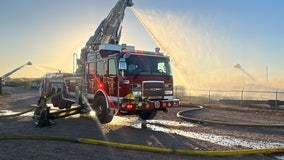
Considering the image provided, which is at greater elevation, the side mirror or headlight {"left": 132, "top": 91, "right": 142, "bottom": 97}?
the side mirror

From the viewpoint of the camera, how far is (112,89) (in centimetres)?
1058

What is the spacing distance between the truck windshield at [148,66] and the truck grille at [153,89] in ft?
1.20

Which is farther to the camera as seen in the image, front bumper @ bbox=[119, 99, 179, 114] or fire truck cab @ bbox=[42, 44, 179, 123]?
fire truck cab @ bbox=[42, 44, 179, 123]

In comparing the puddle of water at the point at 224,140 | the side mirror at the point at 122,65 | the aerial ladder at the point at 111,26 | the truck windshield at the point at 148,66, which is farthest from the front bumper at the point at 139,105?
the aerial ladder at the point at 111,26

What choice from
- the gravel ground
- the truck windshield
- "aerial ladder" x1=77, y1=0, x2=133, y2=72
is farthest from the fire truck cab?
"aerial ladder" x1=77, y1=0, x2=133, y2=72

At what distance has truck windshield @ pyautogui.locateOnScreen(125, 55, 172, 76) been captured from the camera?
34.1ft

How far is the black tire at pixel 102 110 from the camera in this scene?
10.9m

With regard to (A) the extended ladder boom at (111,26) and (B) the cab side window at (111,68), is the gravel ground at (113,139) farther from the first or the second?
(A) the extended ladder boom at (111,26)

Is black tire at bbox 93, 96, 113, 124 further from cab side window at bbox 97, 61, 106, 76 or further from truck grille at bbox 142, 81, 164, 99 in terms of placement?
truck grille at bbox 142, 81, 164, 99

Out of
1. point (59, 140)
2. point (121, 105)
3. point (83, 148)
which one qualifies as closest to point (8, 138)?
point (59, 140)

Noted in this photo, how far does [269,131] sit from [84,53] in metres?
9.69

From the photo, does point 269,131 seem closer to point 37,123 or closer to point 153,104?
point 153,104

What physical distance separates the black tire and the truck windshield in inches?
67.1

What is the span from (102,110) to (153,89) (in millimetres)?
2185
